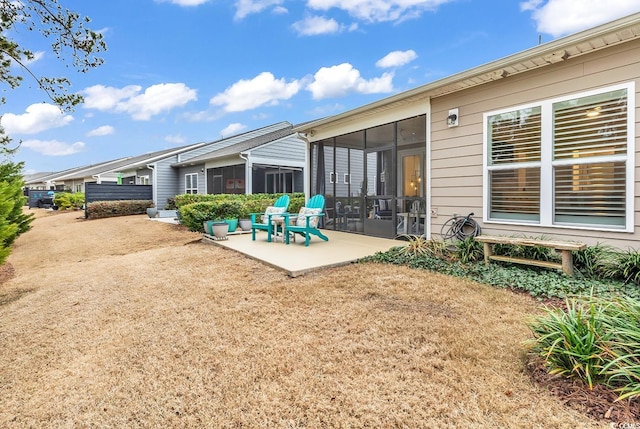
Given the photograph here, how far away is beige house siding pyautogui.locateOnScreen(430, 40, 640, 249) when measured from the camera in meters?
3.85

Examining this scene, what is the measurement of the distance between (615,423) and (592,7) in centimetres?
982

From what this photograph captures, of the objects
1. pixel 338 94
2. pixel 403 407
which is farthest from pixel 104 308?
pixel 338 94

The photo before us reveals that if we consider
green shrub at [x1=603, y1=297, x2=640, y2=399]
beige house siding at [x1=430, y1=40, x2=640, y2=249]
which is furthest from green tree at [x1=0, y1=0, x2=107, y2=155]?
green shrub at [x1=603, y1=297, x2=640, y2=399]

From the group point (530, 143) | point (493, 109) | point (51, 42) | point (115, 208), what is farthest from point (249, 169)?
point (530, 143)

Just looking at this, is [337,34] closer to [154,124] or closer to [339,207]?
[339,207]

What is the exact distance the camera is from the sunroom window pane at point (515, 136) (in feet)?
15.2

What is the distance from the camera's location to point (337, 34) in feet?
44.8

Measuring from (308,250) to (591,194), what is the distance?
4.28 metres

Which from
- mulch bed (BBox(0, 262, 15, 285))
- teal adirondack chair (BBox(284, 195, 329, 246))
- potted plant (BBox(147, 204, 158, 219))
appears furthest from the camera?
potted plant (BBox(147, 204, 158, 219))

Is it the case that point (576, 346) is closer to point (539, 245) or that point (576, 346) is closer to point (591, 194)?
point (539, 245)

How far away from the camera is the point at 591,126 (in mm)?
4105

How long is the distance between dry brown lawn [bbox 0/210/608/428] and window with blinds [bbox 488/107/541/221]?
1.69m

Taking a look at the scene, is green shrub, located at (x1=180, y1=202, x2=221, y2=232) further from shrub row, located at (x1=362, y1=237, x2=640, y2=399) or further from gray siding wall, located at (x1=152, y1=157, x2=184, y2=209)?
gray siding wall, located at (x1=152, y1=157, x2=184, y2=209)

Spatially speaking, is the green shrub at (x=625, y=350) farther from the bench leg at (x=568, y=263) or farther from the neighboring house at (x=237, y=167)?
the neighboring house at (x=237, y=167)
